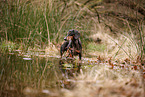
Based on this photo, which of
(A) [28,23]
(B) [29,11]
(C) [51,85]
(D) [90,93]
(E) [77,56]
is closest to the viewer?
(D) [90,93]

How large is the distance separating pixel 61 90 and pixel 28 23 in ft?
12.0

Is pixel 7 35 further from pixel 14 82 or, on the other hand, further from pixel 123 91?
pixel 123 91

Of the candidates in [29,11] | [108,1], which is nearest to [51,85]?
[29,11]

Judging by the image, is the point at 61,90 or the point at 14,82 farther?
the point at 14,82

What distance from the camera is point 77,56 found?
12.5 ft

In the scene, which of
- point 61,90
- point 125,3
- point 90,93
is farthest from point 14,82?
point 125,3

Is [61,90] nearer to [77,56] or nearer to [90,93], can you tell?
[90,93]

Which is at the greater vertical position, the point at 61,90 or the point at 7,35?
the point at 7,35

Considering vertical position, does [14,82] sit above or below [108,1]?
below

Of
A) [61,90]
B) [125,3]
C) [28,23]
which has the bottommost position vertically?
[61,90]

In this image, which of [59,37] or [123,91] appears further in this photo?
[59,37]

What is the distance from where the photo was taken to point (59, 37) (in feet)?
17.2

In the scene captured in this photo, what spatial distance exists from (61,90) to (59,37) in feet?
12.5

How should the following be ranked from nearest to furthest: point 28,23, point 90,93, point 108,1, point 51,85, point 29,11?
point 90,93
point 51,85
point 28,23
point 29,11
point 108,1
